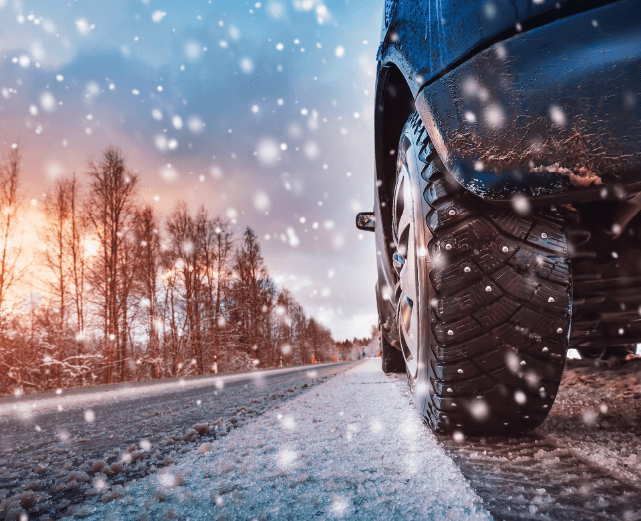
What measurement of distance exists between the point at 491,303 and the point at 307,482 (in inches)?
28.6

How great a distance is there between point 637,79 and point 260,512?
1.35 meters

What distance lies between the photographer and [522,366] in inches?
40.6

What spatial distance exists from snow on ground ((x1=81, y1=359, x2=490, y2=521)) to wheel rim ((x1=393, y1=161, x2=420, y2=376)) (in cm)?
36

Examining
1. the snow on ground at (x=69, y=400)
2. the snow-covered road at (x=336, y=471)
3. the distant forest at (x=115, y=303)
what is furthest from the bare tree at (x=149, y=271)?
the snow-covered road at (x=336, y=471)

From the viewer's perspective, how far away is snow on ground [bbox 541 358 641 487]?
3.16 feet

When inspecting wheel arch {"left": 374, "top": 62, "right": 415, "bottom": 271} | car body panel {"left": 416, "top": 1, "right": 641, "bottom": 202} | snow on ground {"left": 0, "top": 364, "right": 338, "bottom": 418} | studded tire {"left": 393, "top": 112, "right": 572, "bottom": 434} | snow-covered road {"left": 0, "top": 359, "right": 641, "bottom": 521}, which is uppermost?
wheel arch {"left": 374, "top": 62, "right": 415, "bottom": 271}

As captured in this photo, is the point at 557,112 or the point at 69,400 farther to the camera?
the point at 69,400

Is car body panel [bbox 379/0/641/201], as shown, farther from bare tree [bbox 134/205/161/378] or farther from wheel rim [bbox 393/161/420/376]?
bare tree [bbox 134/205/161/378]

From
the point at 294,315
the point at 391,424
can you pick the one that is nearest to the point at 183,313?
the point at 391,424

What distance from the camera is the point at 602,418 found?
4.66 ft

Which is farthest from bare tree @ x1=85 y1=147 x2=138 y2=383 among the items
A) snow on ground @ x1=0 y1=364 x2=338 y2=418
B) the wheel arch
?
the wheel arch

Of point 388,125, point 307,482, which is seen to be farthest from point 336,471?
point 388,125

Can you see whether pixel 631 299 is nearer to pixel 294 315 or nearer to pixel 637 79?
pixel 637 79

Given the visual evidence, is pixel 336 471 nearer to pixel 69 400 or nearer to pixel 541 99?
pixel 541 99
